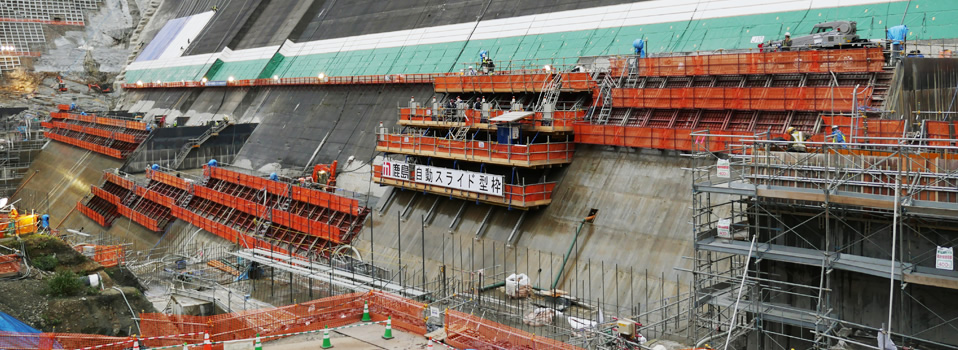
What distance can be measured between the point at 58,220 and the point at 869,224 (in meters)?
53.8

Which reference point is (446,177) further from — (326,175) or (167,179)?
(167,179)

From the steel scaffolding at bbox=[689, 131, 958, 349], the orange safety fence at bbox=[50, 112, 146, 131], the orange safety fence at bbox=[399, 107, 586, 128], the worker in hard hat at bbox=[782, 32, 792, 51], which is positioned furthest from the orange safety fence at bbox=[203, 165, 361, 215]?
the steel scaffolding at bbox=[689, 131, 958, 349]

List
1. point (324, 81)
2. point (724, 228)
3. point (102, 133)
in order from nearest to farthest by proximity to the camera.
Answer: point (724, 228) < point (324, 81) < point (102, 133)

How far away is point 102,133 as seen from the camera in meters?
62.9

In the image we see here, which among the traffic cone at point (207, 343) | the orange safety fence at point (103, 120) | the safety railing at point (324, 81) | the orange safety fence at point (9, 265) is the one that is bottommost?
the traffic cone at point (207, 343)

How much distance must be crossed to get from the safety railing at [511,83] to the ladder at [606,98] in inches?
17.9

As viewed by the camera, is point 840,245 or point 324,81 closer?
point 840,245

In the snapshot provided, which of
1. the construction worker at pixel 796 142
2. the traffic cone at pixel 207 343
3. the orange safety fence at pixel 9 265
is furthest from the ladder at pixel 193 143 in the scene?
the construction worker at pixel 796 142

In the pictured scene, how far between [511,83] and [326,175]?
43.1ft

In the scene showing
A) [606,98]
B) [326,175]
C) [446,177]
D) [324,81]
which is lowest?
[326,175]

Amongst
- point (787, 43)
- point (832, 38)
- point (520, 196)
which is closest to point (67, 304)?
point (520, 196)

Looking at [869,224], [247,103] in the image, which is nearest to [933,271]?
[869,224]

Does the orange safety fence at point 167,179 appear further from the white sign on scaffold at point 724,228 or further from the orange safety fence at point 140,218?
the white sign on scaffold at point 724,228

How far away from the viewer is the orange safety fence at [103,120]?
59.8m
